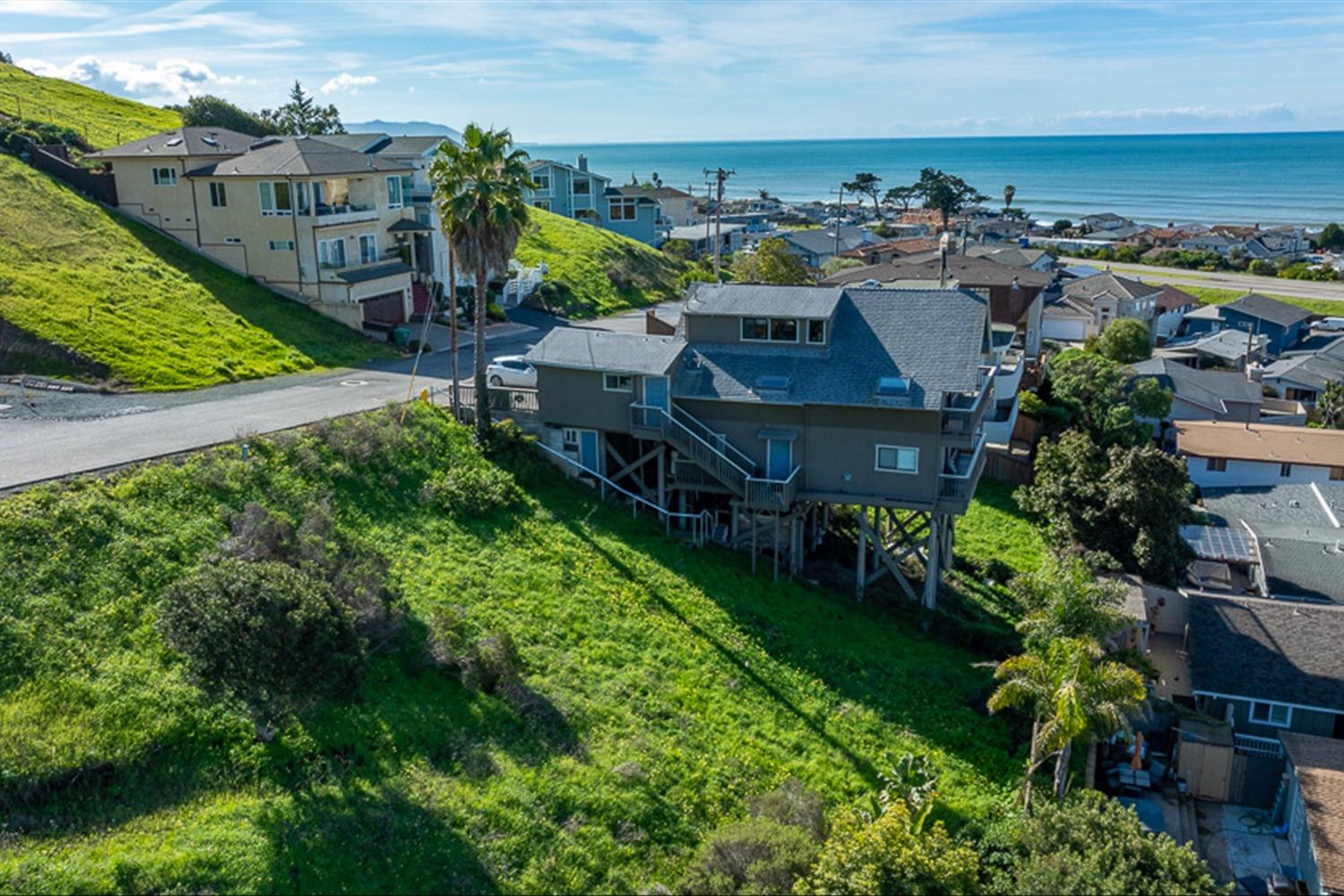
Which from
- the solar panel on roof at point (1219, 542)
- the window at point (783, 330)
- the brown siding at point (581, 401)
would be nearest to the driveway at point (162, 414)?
the brown siding at point (581, 401)

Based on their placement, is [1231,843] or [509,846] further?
[1231,843]

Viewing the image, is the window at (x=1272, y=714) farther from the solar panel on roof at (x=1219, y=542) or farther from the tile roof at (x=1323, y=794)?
the solar panel on roof at (x=1219, y=542)

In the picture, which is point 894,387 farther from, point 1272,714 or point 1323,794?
point 1323,794

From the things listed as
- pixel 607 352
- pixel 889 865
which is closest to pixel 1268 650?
pixel 889 865

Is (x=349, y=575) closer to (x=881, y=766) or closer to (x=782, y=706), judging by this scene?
(x=782, y=706)

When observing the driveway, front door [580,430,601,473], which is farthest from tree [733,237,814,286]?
front door [580,430,601,473]

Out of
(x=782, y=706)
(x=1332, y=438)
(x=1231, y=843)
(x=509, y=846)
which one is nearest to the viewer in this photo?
(x=509, y=846)

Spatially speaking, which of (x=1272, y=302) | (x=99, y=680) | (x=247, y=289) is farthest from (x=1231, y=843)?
(x=1272, y=302)
